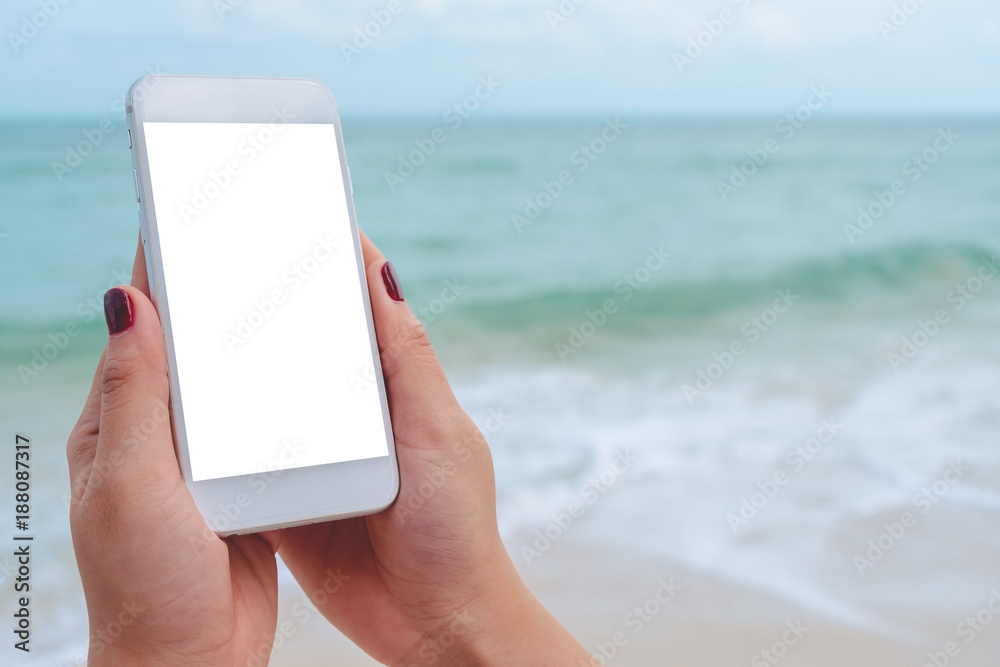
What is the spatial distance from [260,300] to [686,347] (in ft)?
17.5

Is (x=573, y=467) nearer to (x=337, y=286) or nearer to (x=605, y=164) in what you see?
(x=337, y=286)

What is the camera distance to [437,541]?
1.54 metres

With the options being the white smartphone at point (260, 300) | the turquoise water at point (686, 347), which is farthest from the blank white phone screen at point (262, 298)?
the turquoise water at point (686, 347)

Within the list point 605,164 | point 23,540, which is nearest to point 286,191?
point 23,540

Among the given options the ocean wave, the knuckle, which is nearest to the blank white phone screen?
the knuckle

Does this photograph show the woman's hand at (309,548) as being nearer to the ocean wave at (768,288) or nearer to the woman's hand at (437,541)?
the woman's hand at (437,541)

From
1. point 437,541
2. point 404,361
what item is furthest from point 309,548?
point 404,361

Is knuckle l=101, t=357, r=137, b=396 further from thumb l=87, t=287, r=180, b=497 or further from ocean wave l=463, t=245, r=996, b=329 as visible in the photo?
ocean wave l=463, t=245, r=996, b=329

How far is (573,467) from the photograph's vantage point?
4.01 m

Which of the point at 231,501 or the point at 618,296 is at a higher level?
the point at 231,501

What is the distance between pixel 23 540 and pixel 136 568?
270 centimetres

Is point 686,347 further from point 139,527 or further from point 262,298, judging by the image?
point 139,527

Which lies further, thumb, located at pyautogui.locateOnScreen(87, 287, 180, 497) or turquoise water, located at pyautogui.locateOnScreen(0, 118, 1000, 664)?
turquoise water, located at pyautogui.locateOnScreen(0, 118, 1000, 664)

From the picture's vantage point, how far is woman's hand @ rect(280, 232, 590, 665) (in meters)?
1.54
